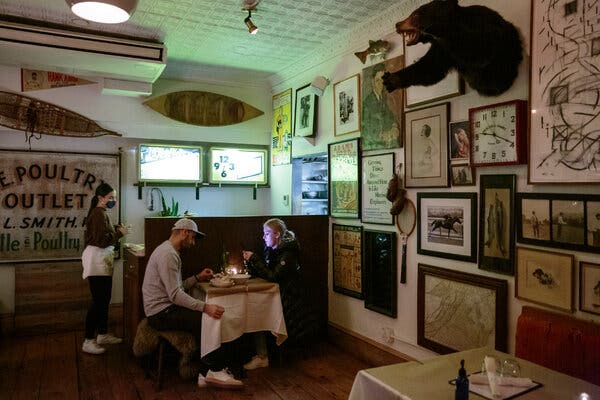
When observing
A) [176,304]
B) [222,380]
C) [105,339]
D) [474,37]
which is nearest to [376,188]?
[474,37]

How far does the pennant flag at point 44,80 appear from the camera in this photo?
5395mm

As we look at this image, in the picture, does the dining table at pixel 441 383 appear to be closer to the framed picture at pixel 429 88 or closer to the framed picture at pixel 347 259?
the framed picture at pixel 429 88

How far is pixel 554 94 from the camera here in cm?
284

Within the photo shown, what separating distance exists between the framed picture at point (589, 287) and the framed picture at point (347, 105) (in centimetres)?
263

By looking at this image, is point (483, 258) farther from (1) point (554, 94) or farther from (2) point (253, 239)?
(2) point (253, 239)

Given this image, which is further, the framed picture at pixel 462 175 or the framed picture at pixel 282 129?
the framed picture at pixel 282 129

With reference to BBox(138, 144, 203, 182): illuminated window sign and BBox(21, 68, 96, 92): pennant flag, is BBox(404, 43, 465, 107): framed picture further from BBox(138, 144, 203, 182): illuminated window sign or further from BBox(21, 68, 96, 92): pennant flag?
BBox(21, 68, 96, 92): pennant flag

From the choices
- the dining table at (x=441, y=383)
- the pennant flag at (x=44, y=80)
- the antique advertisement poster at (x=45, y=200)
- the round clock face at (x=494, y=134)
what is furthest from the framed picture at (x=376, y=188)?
the pennant flag at (x=44, y=80)

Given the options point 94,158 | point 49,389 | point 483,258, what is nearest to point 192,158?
point 94,158

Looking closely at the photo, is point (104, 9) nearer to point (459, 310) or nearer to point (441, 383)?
point (441, 383)

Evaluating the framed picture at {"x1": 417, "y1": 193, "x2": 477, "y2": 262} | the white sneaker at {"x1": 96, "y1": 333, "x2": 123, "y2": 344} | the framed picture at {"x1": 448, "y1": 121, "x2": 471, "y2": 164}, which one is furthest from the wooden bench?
the white sneaker at {"x1": 96, "y1": 333, "x2": 123, "y2": 344}

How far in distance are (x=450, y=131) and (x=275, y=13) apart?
2.01m

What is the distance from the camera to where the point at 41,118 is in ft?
17.9

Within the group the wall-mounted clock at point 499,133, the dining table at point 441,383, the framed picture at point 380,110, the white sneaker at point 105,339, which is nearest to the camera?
the dining table at point 441,383
